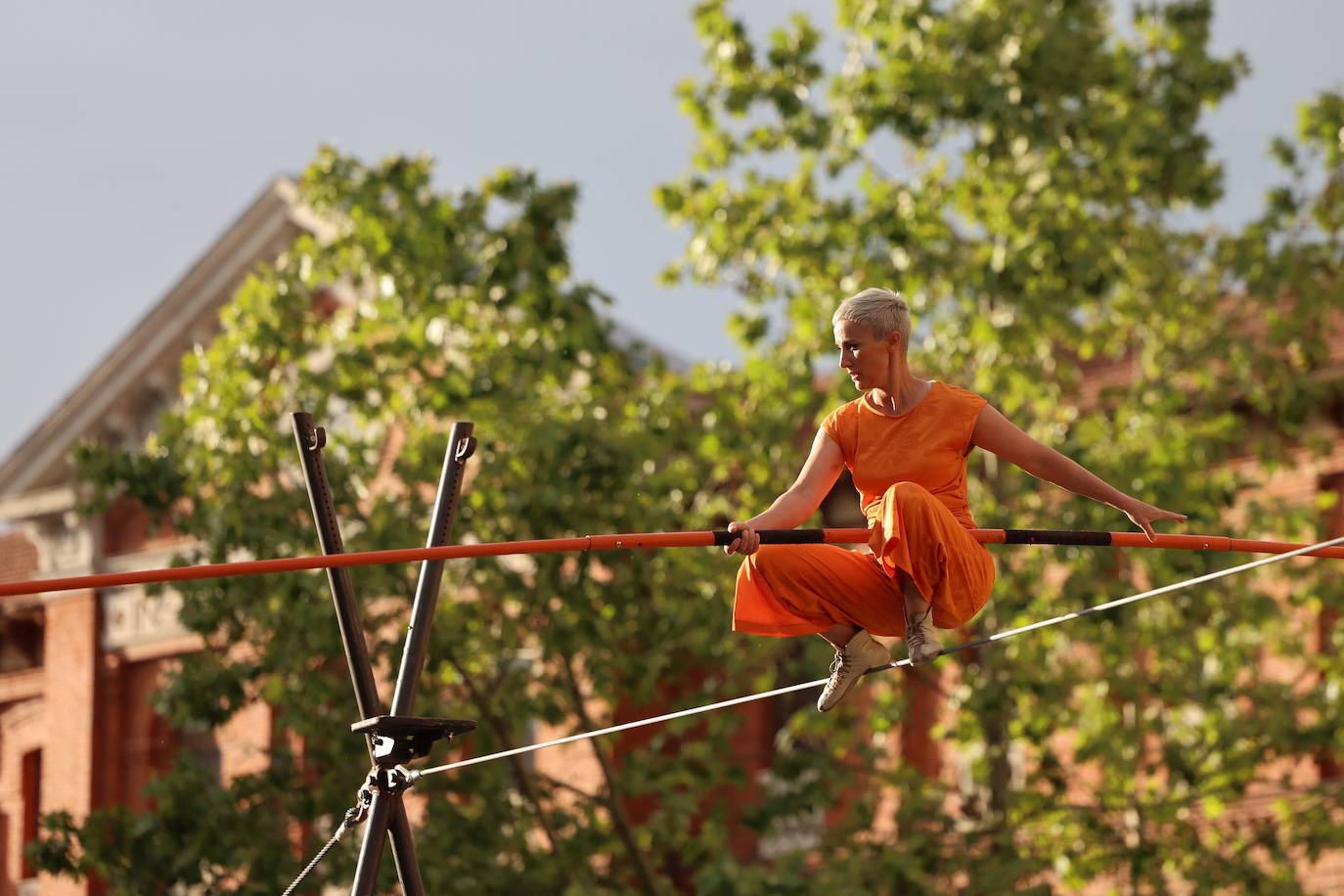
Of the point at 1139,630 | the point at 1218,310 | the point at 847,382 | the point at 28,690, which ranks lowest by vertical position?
the point at 1139,630

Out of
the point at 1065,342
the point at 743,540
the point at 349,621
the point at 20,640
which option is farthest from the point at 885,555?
the point at 20,640

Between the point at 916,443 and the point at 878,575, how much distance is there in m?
0.47

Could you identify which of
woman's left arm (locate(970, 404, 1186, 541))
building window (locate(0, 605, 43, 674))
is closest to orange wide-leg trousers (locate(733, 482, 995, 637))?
woman's left arm (locate(970, 404, 1186, 541))

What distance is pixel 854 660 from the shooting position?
8594 mm

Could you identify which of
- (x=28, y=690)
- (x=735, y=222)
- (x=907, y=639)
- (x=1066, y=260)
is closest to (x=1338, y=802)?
(x=1066, y=260)

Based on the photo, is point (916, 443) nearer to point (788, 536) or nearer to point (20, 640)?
point (788, 536)

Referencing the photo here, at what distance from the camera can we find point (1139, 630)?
1869 cm

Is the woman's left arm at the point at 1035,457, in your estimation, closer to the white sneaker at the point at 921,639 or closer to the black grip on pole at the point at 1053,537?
the black grip on pole at the point at 1053,537

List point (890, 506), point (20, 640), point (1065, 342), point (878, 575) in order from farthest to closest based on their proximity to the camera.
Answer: point (20, 640), point (1065, 342), point (878, 575), point (890, 506)

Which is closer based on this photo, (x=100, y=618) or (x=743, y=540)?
(x=743, y=540)

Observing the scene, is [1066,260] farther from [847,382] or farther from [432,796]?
[432,796]

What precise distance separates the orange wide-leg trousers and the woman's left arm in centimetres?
33

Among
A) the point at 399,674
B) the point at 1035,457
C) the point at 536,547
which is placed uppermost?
the point at 399,674

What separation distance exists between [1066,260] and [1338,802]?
179 inches
